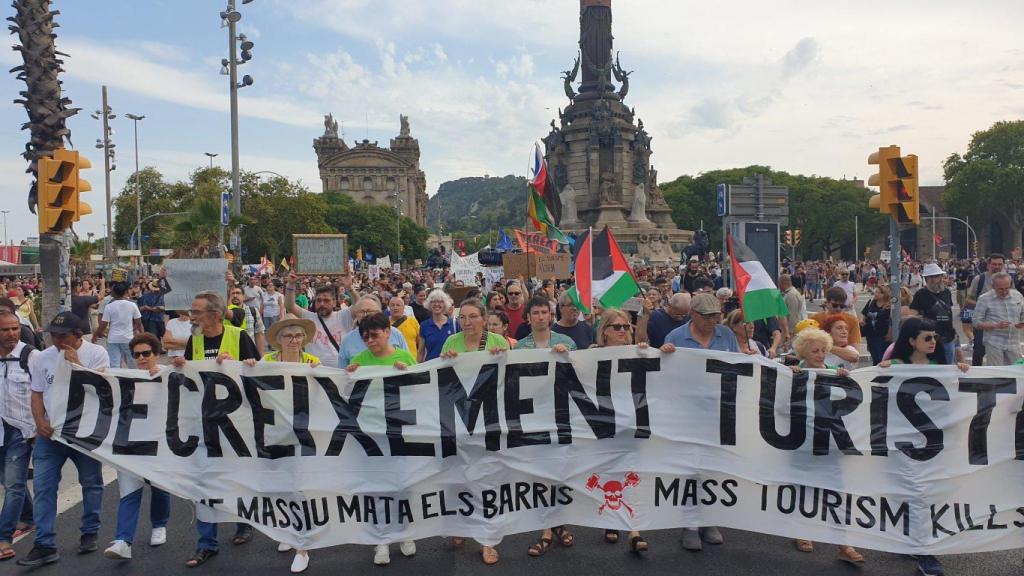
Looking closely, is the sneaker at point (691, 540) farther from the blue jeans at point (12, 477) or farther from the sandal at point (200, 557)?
the blue jeans at point (12, 477)

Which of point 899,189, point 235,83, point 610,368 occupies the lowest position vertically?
point 610,368

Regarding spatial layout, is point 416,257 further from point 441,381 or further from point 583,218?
point 441,381

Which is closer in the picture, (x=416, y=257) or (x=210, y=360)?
(x=210, y=360)

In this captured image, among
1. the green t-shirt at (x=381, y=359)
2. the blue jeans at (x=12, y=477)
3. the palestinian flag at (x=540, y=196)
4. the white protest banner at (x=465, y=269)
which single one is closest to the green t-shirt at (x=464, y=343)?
the green t-shirt at (x=381, y=359)

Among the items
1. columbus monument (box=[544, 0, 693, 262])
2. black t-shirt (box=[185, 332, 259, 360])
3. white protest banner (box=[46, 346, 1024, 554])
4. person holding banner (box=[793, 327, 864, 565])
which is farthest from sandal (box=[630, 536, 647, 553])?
columbus monument (box=[544, 0, 693, 262])

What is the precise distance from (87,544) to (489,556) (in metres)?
2.77

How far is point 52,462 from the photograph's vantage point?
19.1ft

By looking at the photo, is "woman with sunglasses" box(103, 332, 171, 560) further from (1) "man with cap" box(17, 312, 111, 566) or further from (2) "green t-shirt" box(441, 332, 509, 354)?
(2) "green t-shirt" box(441, 332, 509, 354)

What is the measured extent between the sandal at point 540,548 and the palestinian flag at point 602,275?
12.5 ft

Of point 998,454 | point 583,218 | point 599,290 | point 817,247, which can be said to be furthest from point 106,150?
point 817,247

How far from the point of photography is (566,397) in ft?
19.4

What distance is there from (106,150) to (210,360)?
31941mm

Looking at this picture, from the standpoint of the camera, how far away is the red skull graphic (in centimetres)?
566

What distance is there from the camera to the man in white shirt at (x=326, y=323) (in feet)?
27.5
